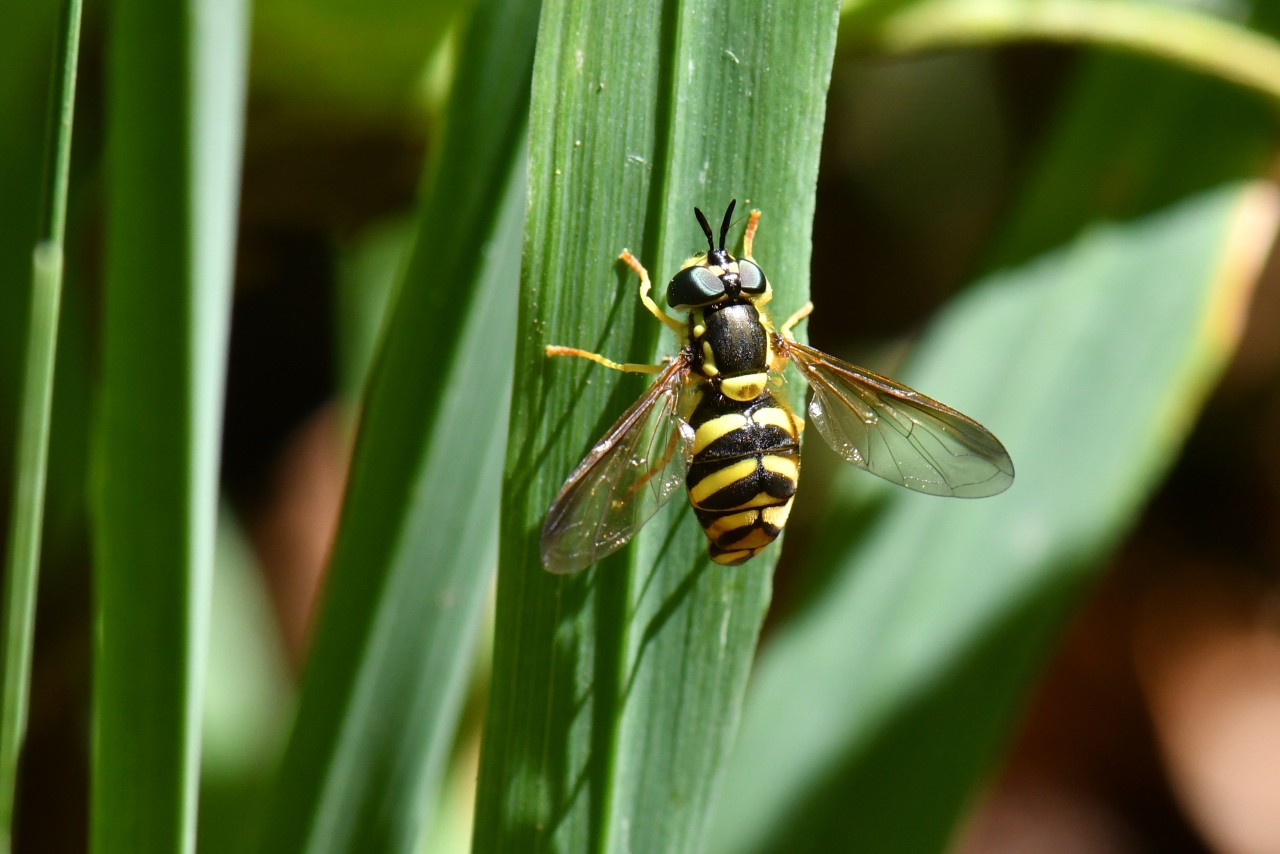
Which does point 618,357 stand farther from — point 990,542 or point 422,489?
point 990,542

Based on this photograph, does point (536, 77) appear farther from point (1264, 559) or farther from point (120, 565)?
point (1264, 559)

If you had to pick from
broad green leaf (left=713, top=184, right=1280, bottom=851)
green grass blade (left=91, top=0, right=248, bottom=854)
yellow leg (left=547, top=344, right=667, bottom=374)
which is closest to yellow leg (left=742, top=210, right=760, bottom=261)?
yellow leg (left=547, top=344, right=667, bottom=374)

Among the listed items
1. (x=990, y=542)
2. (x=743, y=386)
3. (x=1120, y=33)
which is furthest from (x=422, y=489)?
(x=1120, y=33)

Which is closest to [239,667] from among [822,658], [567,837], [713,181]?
[822,658]

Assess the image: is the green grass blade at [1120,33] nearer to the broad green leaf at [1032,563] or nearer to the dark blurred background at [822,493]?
the broad green leaf at [1032,563]

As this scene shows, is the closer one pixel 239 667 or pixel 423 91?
pixel 423 91
